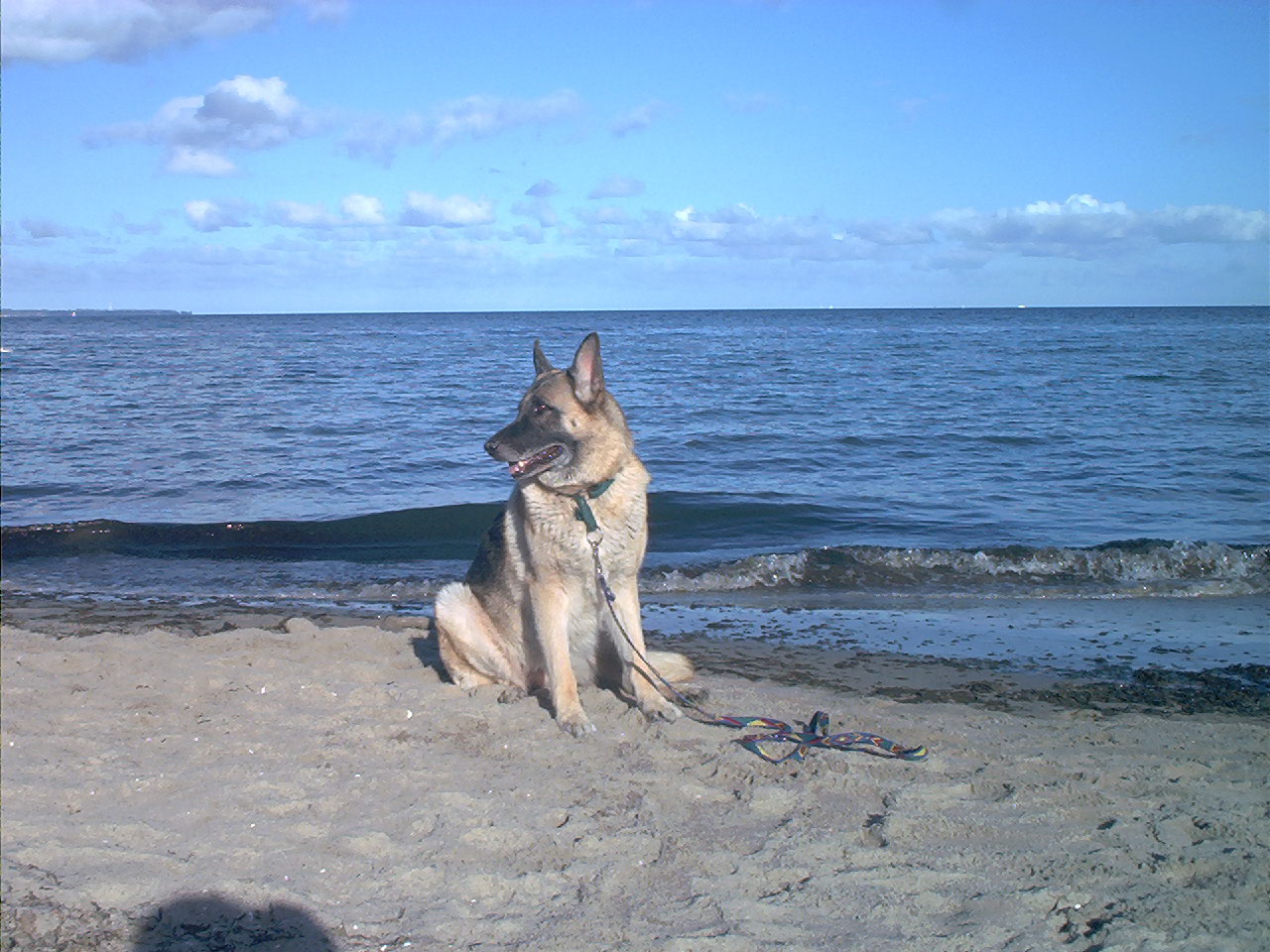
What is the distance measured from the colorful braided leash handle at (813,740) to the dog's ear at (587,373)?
1863 mm

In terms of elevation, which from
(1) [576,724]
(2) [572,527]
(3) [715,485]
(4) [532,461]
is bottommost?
(1) [576,724]

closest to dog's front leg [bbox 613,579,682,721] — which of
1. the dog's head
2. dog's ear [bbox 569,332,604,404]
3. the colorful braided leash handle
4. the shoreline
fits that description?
the colorful braided leash handle

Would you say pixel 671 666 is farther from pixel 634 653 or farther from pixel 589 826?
pixel 589 826

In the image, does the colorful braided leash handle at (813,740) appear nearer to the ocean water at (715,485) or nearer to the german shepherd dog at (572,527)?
the german shepherd dog at (572,527)

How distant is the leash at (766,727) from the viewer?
4.49 meters

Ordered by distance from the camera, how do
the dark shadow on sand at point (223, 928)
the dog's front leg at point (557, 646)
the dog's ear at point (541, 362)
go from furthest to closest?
1. the dog's ear at point (541, 362)
2. the dog's front leg at point (557, 646)
3. the dark shadow on sand at point (223, 928)

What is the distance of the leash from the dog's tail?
4 cm

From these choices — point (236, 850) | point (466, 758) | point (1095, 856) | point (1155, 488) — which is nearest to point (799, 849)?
point (1095, 856)

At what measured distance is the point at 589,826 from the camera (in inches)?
147

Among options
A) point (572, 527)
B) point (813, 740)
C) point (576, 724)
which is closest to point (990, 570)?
point (813, 740)

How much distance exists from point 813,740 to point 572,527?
1.64 metres

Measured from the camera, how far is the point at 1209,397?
2178cm

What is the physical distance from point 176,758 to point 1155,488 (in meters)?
12.7

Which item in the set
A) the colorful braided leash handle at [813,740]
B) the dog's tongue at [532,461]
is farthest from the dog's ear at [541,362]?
the colorful braided leash handle at [813,740]
